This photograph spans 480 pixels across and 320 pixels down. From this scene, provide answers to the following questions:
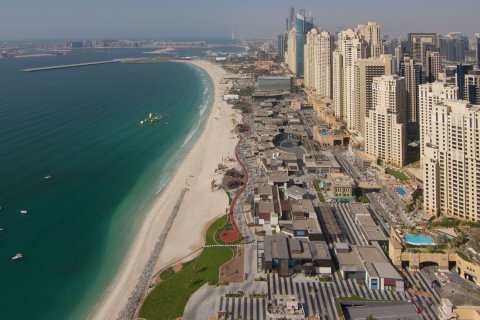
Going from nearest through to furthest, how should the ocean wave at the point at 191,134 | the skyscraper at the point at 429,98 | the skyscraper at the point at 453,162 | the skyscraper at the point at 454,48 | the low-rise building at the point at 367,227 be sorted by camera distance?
the low-rise building at the point at 367,227 → the skyscraper at the point at 453,162 → the skyscraper at the point at 429,98 → the ocean wave at the point at 191,134 → the skyscraper at the point at 454,48

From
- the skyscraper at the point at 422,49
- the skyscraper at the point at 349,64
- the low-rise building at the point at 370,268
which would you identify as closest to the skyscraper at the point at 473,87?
the skyscraper at the point at 422,49

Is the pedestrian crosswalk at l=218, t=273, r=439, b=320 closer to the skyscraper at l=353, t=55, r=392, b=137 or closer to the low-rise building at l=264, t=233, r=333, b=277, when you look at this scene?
the low-rise building at l=264, t=233, r=333, b=277

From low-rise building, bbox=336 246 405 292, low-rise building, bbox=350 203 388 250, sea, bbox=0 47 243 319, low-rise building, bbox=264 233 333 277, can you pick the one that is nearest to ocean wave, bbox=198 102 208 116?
sea, bbox=0 47 243 319

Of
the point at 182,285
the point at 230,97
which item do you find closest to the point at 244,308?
the point at 182,285

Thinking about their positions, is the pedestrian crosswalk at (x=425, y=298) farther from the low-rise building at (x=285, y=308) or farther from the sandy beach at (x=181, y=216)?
the sandy beach at (x=181, y=216)

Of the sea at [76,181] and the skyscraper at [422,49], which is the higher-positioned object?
the skyscraper at [422,49]

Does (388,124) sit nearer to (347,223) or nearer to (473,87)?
(473,87)
